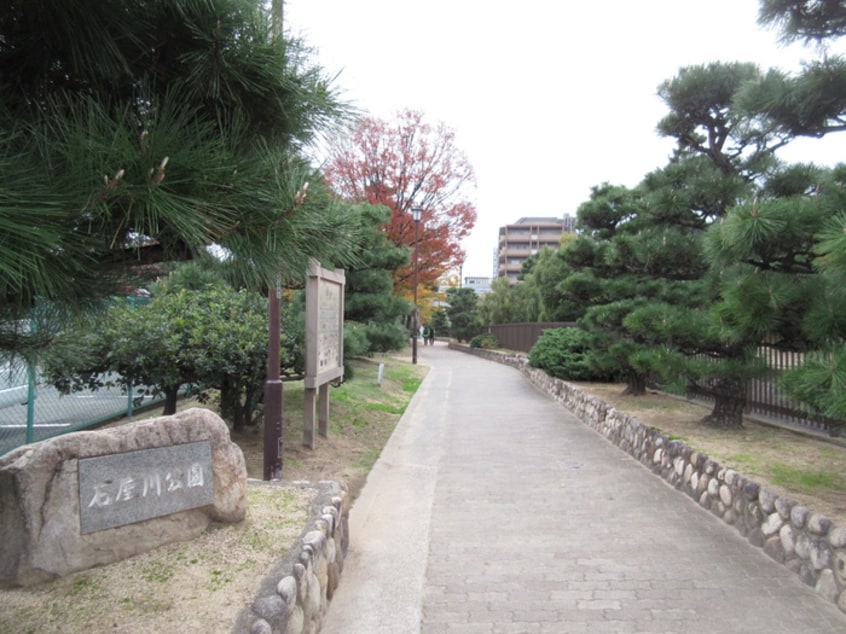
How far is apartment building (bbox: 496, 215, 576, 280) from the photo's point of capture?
98.8m

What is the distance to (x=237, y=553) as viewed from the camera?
3.87 meters

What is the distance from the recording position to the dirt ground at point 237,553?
10.0 ft

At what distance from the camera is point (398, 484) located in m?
7.25

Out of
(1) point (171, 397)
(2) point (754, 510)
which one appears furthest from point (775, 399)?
(1) point (171, 397)

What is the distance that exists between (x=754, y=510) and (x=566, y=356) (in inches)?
435

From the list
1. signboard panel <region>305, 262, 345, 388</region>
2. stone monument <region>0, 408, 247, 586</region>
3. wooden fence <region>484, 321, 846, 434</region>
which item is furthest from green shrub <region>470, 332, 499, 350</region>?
stone monument <region>0, 408, 247, 586</region>

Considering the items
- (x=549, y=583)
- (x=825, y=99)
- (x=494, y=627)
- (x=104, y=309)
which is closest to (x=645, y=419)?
(x=825, y=99)

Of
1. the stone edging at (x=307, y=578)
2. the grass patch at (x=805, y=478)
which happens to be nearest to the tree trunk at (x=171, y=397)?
the stone edging at (x=307, y=578)

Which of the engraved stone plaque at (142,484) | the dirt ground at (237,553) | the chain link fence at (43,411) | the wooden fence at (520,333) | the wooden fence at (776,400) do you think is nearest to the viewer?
the dirt ground at (237,553)

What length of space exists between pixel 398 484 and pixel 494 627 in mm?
3491

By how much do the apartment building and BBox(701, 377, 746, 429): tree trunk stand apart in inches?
3501

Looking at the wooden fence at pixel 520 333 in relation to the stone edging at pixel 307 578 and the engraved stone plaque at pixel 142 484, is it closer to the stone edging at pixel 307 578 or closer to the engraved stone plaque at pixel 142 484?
the stone edging at pixel 307 578

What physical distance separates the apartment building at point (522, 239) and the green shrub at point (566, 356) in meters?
80.3

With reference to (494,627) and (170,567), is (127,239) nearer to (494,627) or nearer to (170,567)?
(170,567)
